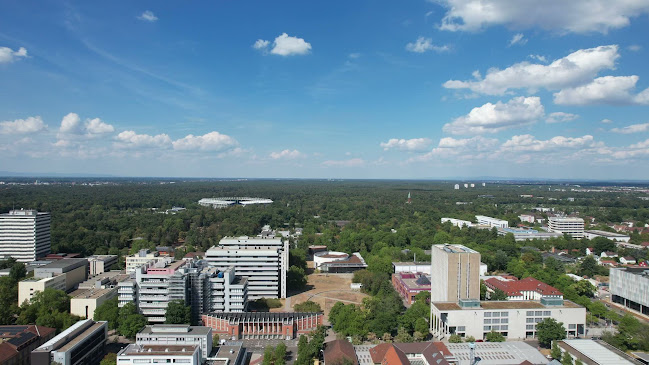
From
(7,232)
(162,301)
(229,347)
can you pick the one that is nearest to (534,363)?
(229,347)

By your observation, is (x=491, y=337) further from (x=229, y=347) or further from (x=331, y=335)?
(x=229, y=347)

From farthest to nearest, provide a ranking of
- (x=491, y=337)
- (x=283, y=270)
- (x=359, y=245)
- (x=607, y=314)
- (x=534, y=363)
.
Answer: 1. (x=359, y=245)
2. (x=283, y=270)
3. (x=607, y=314)
4. (x=491, y=337)
5. (x=534, y=363)

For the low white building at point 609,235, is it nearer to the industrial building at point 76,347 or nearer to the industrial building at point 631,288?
the industrial building at point 631,288

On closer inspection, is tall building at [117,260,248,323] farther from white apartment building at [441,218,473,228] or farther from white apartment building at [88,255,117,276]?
white apartment building at [441,218,473,228]

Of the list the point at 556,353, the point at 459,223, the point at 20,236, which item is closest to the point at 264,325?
the point at 556,353

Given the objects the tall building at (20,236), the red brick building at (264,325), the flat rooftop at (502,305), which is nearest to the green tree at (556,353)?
the flat rooftop at (502,305)

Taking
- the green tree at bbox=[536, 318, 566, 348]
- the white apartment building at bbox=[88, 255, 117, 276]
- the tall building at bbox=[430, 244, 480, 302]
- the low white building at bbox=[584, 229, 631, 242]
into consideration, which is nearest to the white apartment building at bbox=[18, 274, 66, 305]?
the white apartment building at bbox=[88, 255, 117, 276]
